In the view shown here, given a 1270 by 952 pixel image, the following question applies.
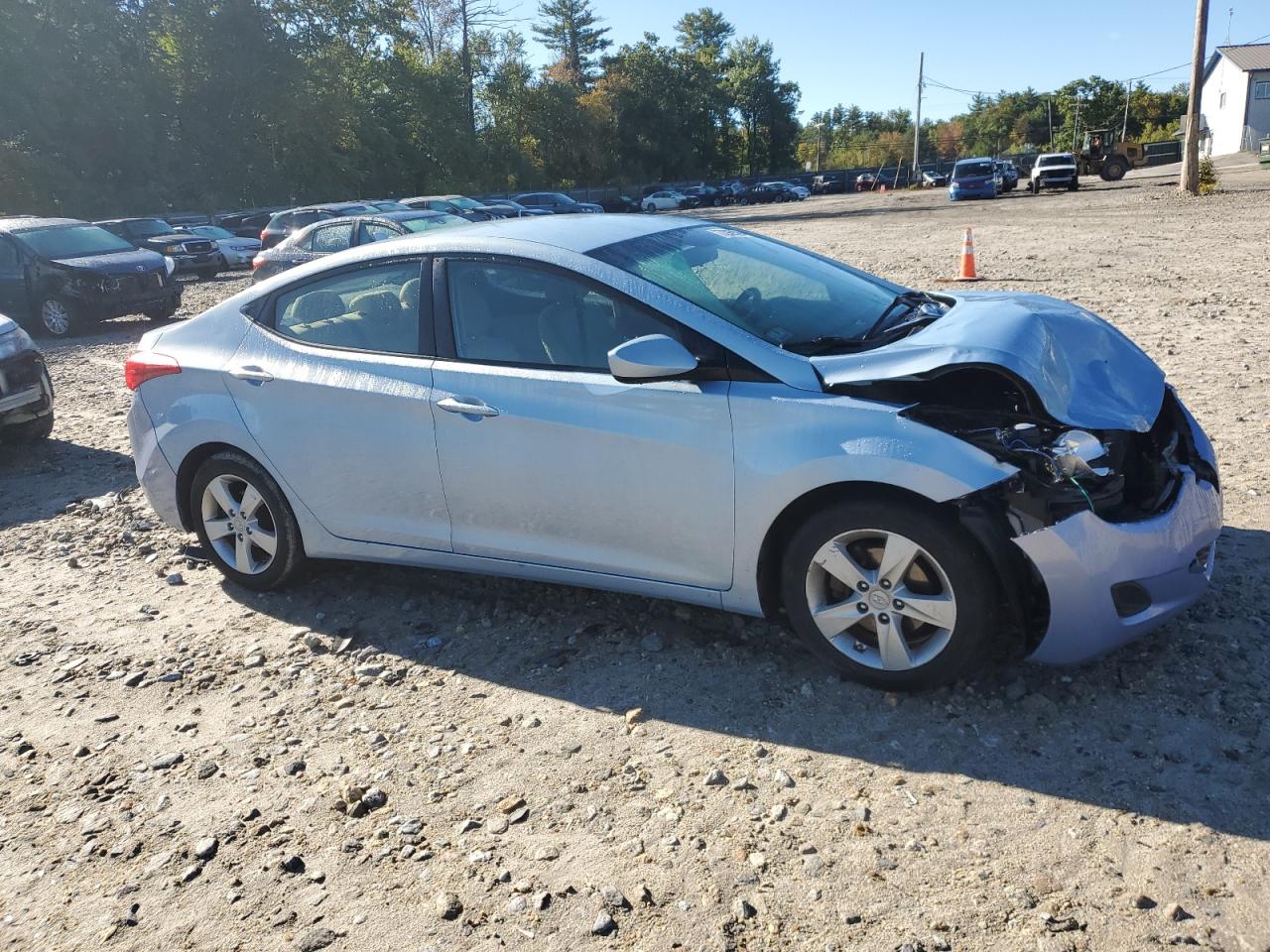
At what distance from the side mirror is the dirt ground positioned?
45.6 inches

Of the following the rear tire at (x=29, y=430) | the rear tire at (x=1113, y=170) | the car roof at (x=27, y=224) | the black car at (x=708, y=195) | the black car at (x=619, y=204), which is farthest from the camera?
the black car at (x=708, y=195)

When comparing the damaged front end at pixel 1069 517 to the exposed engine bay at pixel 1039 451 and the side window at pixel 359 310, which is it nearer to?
the exposed engine bay at pixel 1039 451

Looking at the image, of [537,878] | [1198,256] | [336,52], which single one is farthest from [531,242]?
[336,52]

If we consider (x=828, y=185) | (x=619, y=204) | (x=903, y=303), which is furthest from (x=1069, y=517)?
(x=828, y=185)

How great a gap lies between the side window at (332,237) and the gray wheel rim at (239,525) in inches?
399

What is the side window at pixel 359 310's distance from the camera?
4270 millimetres

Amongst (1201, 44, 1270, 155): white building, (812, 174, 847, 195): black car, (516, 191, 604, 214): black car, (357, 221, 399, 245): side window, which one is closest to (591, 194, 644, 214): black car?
(812, 174, 847, 195): black car

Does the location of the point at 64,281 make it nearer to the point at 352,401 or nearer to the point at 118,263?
the point at 118,263

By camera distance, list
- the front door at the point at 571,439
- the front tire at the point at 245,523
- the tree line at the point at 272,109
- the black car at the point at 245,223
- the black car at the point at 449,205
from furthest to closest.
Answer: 1. the tree line at the point at 272,109
2. the black car at the point at 245,223
3. the black car at the point at 449,205
4. the front tire at the point at 245,523
5. the front door at the point at 571,439

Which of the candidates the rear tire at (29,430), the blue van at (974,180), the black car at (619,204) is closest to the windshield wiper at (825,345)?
the rear tire at (29,430)

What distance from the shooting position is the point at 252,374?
4539 mm

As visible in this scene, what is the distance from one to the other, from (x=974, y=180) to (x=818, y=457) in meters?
43.3

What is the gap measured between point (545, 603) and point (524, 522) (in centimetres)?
64

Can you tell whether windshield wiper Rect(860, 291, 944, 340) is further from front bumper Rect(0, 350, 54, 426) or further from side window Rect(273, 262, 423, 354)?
front bumper Rect(0, 350, 54, 426)
